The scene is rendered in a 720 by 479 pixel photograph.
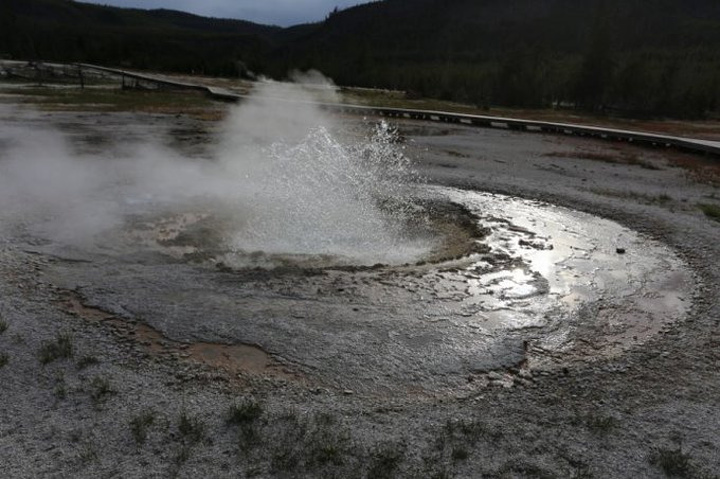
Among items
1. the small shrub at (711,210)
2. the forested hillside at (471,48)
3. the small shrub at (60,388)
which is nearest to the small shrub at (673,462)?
the small shrub at (60,388)

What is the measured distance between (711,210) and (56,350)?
37.1 feet

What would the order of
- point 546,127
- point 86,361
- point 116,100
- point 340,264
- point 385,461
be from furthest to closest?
point 116,100
point 546,127
point 340,264
point 86,361
point 385,461

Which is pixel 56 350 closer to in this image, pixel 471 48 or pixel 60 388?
pixel 60 388

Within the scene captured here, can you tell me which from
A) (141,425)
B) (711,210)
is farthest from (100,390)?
(711,210)

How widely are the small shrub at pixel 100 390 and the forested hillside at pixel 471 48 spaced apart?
4499 centimetres

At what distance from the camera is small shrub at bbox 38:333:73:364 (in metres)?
4.22

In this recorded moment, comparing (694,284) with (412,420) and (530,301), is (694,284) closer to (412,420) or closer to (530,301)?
(530,301)

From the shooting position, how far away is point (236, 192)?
31.8 feet

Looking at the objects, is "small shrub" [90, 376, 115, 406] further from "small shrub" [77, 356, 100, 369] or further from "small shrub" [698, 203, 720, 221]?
"small shrub" [698, 203, 720, 221]

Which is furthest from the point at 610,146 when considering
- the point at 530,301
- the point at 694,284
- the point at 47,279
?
the point at 47,279

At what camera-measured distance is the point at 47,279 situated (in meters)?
5.74

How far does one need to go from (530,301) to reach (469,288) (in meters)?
0.71

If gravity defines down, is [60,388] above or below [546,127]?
below

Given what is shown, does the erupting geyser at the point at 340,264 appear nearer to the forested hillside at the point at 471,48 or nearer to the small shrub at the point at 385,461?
the small shrub at the point at 385,461
